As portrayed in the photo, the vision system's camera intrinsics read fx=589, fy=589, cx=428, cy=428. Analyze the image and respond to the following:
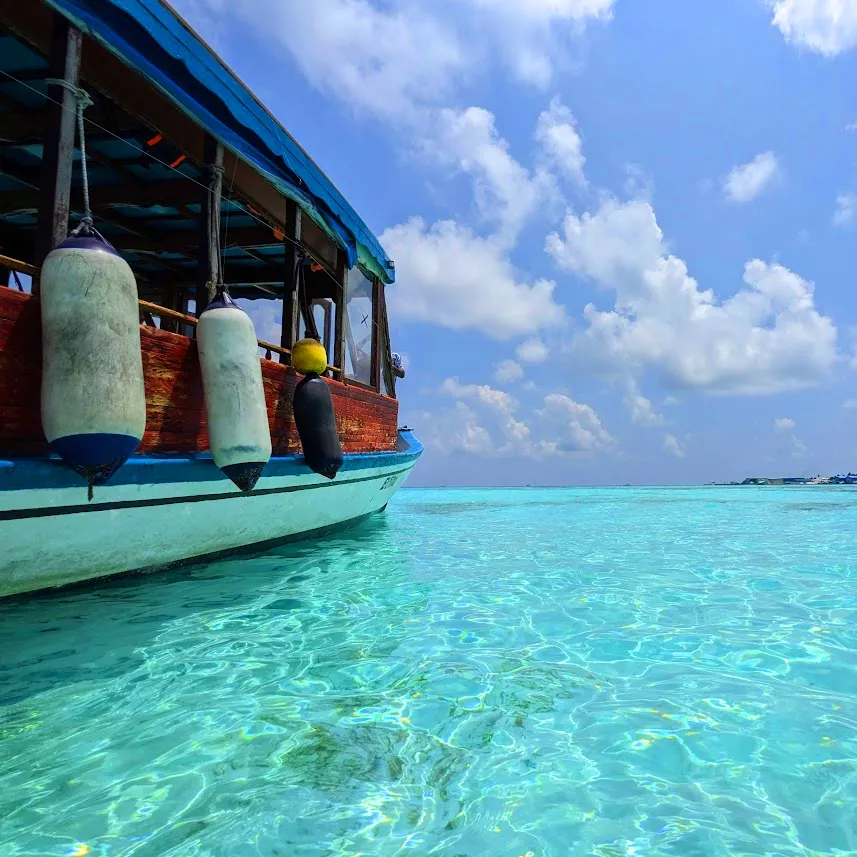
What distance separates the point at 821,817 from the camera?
6.36ft

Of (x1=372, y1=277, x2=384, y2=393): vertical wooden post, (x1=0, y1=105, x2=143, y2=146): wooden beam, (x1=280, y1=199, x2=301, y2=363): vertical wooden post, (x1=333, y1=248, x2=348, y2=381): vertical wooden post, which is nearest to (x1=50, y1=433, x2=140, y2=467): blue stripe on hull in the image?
(x1=280, y1=199, x2=301, y2=363): vertical wooden post

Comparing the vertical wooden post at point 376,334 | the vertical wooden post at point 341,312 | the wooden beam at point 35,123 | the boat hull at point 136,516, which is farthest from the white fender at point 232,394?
the vertical wooden post at point 376,334

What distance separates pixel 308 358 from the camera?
6680 mm

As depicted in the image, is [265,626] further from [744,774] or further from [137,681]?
[744,774]

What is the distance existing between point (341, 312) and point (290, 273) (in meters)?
1.82

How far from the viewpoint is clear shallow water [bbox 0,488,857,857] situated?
1868 millimetres

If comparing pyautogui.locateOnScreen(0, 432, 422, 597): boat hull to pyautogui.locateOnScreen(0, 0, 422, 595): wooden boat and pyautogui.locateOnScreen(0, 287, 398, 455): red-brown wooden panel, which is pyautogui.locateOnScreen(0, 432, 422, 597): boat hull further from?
pyautogui.locateOnScreen(0, 287, 398, 455): red-brown wooden panel

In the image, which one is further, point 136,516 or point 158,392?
point 158,392

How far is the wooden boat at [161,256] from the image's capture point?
3.89 metres

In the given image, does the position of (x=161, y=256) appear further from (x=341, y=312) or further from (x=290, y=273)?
(x=290, y=273)

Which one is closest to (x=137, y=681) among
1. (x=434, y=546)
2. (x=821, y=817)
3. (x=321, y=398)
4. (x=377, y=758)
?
(x=377, y=758)

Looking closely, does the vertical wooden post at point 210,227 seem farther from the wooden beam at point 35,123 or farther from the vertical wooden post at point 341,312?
the vertical wooden post at point 341,312

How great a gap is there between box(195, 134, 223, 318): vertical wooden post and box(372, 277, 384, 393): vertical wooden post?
448 centimetres

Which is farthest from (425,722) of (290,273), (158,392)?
(290,273)
